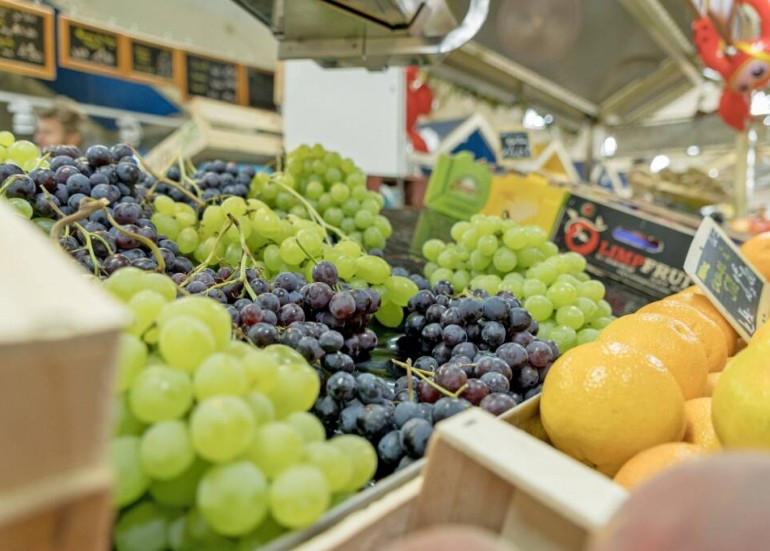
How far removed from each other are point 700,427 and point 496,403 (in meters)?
0.26

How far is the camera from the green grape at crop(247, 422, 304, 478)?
438 millimetres

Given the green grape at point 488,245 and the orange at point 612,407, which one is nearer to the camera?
the orange at point 612,407

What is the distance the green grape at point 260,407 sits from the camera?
1.50 ft

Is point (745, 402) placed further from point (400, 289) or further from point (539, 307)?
point (400, 289)

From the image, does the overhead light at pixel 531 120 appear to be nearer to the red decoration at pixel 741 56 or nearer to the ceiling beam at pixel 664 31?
the ceiling beam at pixel 664 31

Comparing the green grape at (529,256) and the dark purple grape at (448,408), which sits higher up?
the green grape at (529,256)

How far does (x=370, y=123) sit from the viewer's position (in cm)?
312

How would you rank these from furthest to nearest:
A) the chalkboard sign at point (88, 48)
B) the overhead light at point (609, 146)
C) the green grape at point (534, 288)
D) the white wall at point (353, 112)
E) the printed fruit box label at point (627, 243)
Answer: the overhead light at point (609, 146), the chalkboard sign at point (88, 48), the white wall at point (353, 112), the printed fruit box label at point (627, 243), the green grape at point (534, 288)

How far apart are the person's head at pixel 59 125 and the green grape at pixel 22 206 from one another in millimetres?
2844

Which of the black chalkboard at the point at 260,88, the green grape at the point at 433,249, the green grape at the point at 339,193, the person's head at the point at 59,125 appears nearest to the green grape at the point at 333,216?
the green grape at the point at 339,193

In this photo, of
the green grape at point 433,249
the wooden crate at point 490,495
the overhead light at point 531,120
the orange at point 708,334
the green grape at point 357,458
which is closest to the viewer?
the wooden crate at point 490,495

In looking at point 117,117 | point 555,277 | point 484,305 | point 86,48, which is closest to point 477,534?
point 484,305

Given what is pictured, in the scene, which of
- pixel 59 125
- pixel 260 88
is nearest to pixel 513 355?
pixel 59 125

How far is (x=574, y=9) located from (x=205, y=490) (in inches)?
153
